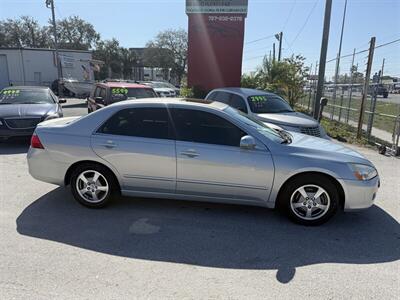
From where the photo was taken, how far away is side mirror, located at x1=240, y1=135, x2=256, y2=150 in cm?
380

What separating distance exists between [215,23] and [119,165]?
13.6 m

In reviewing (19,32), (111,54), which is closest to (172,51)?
(111,54)

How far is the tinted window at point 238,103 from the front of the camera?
812 centimetres

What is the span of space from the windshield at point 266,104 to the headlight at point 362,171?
437 cm

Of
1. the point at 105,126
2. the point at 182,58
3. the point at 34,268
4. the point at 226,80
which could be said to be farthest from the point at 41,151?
the point at 182,58

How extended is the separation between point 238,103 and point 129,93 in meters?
3.41

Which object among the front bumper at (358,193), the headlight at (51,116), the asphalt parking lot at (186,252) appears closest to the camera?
the asphalt parking lot at (186,252)

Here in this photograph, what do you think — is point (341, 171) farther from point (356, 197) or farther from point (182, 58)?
point (182, 58)

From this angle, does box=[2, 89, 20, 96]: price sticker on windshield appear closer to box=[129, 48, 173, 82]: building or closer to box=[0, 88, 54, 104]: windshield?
box=[0, 88, 54, 104]: windshield

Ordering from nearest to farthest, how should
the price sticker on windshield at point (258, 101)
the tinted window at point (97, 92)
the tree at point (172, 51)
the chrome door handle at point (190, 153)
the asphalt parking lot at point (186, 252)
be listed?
the asphalt parking lot at point (186, 252) < the chrome door handle at point (190, 153) < the price sticker on windshield at point (258, 101) < the tinted window at point (97, 92) < the tree at point (172, 51)

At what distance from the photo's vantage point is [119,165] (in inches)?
163

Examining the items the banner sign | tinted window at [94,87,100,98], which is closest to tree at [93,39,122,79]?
the banner sign

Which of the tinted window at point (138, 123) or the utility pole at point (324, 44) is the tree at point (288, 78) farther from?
the tinted window at point (138, 123)

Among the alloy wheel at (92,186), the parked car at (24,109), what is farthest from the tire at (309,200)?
the parked car at (24,109)
